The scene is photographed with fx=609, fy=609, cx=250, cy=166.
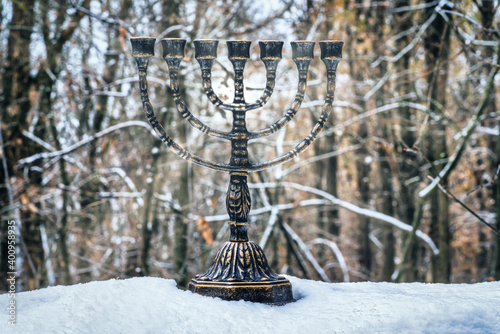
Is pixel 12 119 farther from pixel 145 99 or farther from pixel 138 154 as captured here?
pixel 145 99

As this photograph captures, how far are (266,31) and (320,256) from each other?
5.76 meters

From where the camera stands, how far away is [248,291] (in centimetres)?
282

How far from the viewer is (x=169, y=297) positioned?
9.14 feet

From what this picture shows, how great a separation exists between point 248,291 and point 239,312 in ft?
0.66

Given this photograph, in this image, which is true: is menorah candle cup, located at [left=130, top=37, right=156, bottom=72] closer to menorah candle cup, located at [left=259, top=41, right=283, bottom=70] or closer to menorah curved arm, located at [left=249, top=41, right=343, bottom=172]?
menorah candle cup, located at [left=259, top=41, right=283, bottom=70]

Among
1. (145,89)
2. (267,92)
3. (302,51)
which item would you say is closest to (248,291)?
(267,92)

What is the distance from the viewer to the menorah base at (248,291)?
2811 millimetres

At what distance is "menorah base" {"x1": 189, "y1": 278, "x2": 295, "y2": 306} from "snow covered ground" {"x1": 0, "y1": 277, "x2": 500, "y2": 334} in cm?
7

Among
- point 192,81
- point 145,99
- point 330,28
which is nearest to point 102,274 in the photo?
point 192,81

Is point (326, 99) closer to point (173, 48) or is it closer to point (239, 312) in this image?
point (173, 48)

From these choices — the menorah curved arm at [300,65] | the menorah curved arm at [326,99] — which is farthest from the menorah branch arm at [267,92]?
the menorah curved arm at [326,99]

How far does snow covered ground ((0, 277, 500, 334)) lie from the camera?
2.47 m

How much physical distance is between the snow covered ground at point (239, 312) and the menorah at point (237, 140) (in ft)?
0.31

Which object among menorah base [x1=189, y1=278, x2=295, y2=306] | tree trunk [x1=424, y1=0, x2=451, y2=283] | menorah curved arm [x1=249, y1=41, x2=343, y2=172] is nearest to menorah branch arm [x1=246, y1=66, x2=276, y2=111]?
menorah curved arm [x1=249, y1=41, x2=343, y2=172]
